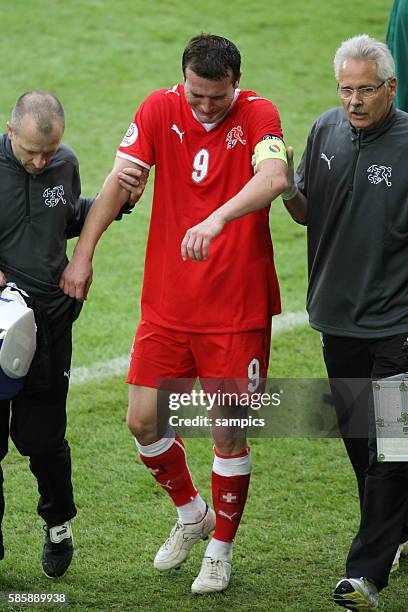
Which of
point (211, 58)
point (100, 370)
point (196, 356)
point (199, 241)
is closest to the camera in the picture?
point (199, 241)

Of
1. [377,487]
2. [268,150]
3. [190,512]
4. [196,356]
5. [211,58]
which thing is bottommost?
[190,512]

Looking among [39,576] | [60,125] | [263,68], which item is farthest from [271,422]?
[263,68]

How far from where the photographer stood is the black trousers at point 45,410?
4.54 metres

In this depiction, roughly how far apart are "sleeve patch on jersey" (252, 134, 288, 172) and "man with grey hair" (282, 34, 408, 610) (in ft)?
0.52

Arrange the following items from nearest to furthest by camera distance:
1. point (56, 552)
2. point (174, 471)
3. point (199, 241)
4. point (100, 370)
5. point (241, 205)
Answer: point (199, 241), point (241, 205), point (56, 552), point (174, 471), point (100, 370)

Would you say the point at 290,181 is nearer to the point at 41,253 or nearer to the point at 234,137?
the point at 234,137

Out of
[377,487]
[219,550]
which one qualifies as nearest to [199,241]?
[377,487]

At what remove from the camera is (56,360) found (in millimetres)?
4629

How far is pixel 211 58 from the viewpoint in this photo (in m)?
4.38

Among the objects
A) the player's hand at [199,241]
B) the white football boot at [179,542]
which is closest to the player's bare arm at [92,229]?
the player's hand at [199,241]

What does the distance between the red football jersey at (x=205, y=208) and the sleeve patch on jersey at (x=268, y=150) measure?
3.1 inches

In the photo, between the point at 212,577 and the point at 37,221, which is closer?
the point at 37,221

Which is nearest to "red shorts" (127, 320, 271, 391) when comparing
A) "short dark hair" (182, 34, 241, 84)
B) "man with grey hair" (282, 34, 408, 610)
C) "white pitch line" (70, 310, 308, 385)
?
"man with grey hair" (282, 34, 408, 610)

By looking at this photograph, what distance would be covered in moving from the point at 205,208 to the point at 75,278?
21.0 inches
